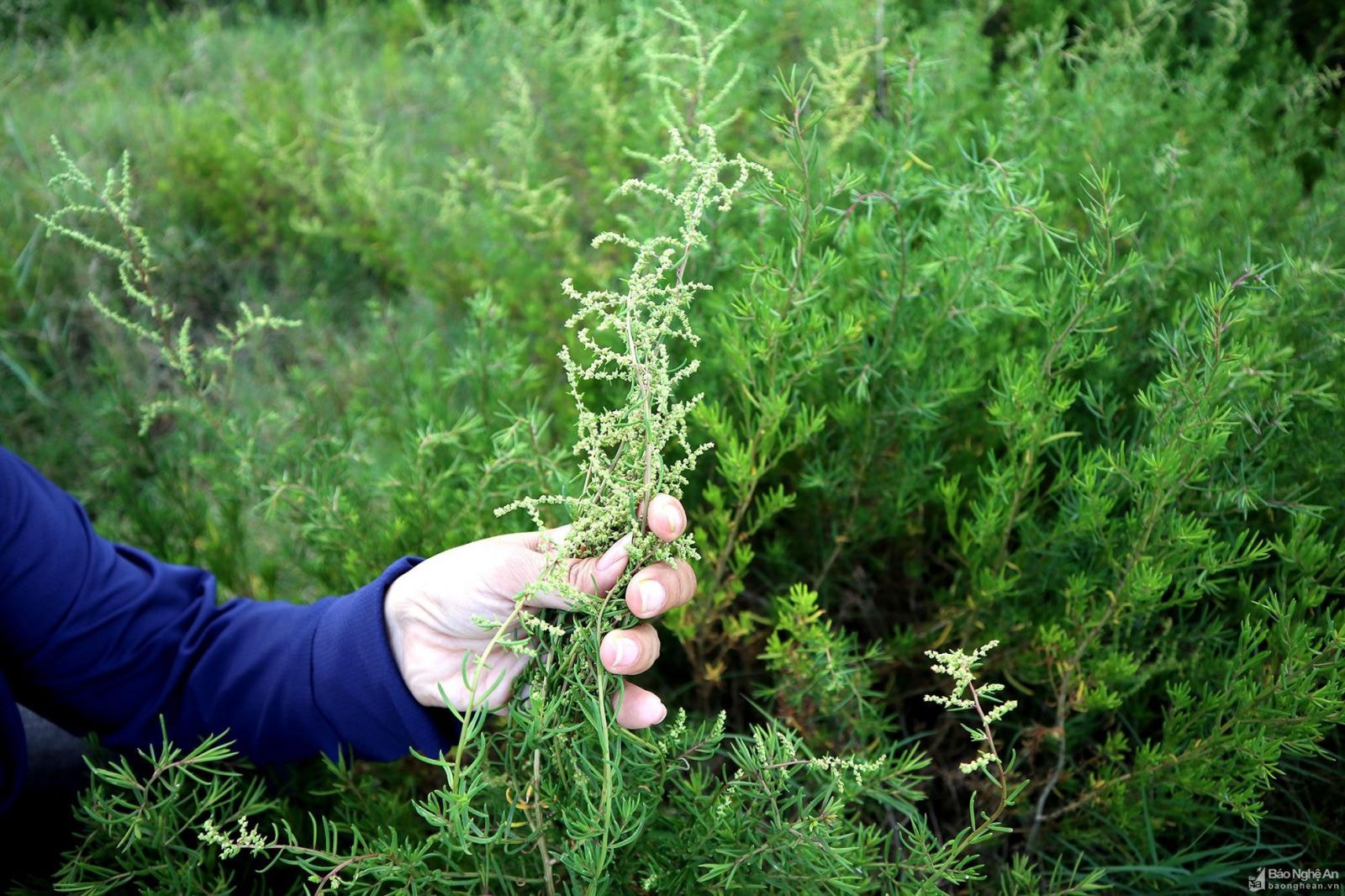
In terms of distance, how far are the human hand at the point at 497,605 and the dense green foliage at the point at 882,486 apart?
0.06 meters

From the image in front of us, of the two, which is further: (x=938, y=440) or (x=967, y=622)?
(x=938, y=440)

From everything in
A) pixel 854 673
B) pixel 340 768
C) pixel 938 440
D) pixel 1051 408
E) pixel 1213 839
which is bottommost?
pixel 1213 839

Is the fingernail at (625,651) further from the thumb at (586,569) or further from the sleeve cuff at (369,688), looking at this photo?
the sleeve cuff at (369,688)

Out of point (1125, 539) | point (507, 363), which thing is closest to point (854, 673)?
point (1125, 539)

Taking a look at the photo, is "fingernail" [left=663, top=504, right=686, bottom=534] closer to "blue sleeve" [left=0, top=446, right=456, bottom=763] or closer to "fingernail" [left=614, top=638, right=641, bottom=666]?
"fingernail" [left=614, top=638, right=641, bottom=666]

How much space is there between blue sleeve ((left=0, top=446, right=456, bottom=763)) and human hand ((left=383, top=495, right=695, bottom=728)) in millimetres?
70

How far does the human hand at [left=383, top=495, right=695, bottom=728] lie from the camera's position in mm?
1182

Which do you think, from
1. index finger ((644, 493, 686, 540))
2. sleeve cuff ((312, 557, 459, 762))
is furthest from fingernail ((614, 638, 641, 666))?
sleeve cuff ((312, 557, 459, 762))

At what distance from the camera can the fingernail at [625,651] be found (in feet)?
3.88

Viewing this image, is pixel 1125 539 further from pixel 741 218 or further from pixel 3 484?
pixel 3 484

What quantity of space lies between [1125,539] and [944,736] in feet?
1.93

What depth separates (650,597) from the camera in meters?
1.18

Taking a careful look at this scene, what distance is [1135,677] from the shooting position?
166cm

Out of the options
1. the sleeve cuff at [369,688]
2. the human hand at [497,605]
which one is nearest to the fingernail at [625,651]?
the human hand at [497,605]
